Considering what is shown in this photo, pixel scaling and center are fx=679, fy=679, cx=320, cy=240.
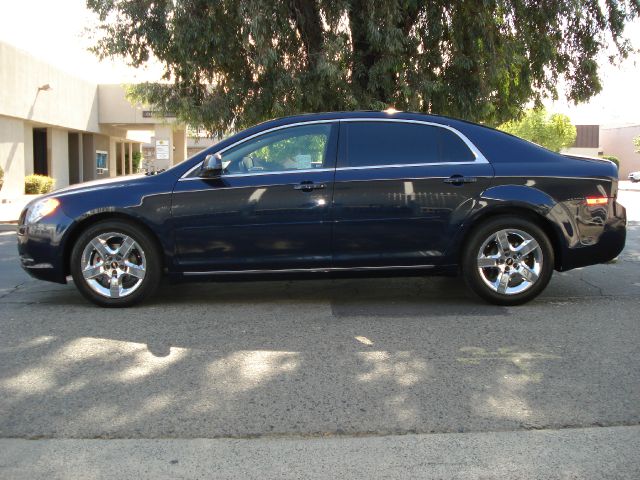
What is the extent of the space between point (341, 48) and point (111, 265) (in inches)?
282

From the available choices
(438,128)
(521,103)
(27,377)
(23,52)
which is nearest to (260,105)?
(521,103)

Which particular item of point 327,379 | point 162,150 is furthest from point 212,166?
point 162,150

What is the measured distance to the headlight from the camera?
238 inches

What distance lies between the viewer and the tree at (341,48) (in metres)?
11.7

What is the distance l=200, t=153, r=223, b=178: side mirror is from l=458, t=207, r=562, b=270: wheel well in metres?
2.26

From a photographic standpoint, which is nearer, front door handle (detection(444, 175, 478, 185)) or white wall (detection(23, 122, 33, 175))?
front door handle (detection(444, 175, 478, 185))

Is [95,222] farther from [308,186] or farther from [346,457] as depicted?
[346,457]

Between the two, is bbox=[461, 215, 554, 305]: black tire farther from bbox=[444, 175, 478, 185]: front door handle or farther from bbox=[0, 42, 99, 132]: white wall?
bbox=[0, 42, 99, 132]: white wall

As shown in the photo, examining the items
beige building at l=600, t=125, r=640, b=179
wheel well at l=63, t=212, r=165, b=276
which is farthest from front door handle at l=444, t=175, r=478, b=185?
beige building at l=600, t=125, r=640, b=179

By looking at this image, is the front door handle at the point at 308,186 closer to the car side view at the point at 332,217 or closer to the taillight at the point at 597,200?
the car side view at the point at 332,217

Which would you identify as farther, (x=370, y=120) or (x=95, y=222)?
(x=370, y=120)

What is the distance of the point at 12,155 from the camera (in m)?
24.7

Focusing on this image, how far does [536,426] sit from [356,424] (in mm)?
903

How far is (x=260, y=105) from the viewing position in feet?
42.4
